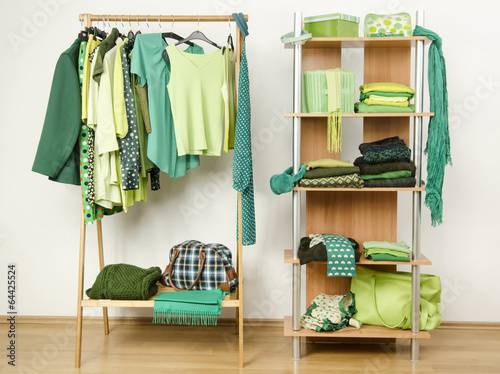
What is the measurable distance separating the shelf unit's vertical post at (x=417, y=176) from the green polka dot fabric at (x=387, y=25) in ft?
0.31

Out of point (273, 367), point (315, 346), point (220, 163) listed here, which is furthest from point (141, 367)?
point (220, 163)

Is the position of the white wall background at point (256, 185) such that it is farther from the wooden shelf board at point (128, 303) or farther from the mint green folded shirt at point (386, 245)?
the wooden shelf board at point (128, 303)

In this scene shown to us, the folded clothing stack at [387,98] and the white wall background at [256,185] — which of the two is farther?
the white wall background at [256,185]

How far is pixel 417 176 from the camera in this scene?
260cm

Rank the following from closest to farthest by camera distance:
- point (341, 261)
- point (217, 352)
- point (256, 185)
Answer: point (341, 261), point (217, 352), point (256, 185)

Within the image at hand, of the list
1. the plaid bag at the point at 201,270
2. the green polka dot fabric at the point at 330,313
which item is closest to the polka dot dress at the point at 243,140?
the plaid bag at the point at 201,270

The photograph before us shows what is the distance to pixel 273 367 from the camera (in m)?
2.61

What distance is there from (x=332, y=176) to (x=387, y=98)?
478 mm

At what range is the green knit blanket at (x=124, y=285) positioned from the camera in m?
2.62

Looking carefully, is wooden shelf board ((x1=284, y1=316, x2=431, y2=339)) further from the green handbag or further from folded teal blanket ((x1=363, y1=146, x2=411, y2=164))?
folded teal blanket ((x1=363, y1=146, x2=411, y2=164))

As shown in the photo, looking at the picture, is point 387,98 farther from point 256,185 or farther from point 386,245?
point 256,185

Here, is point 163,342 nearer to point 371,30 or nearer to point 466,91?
point 371,30

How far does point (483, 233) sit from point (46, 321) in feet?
9.15

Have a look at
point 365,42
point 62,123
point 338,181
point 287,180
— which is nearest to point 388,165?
point 338,181
